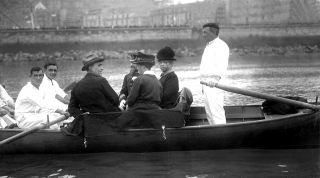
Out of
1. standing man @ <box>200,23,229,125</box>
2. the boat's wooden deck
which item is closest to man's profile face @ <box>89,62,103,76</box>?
standing man @ <box>200,23,229,125</box>

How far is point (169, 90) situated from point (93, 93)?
61.0 inches

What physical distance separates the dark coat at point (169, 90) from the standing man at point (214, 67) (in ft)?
1.86

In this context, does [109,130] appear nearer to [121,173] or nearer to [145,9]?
[121,173]

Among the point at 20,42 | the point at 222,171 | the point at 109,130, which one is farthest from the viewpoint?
the point at 20,42

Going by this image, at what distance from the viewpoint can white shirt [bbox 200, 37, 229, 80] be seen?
9.18 m

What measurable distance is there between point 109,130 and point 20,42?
55378mm

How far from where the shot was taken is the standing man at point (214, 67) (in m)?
9.15

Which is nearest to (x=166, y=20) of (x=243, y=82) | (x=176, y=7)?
(x=176, y=7)

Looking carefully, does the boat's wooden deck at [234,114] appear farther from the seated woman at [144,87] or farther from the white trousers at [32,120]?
the white trousers at [32,120]

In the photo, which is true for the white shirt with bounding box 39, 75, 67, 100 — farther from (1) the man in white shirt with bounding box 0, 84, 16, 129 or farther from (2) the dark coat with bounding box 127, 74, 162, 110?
(2) the dark coat with bounding box 127, 74, 162, 110

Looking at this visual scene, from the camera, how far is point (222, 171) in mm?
8305

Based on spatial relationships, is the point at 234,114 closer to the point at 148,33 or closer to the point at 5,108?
the point at 5,108

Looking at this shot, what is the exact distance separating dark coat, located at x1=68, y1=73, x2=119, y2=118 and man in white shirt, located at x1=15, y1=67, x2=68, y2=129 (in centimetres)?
72

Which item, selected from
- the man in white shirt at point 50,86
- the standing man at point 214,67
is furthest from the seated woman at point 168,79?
the man in white shirt at point 50,86
